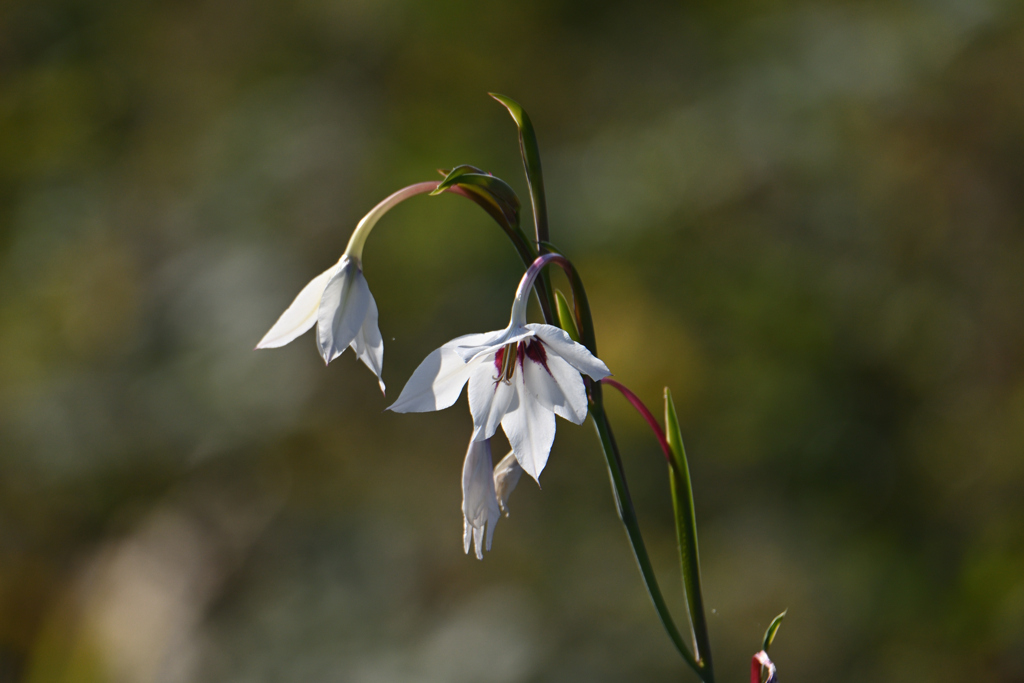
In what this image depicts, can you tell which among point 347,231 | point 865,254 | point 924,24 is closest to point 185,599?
point 347,231

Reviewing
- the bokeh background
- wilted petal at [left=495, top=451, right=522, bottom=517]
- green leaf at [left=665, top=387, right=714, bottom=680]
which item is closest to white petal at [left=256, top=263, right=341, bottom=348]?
wilted petal at [left=495, top=451, right=522, bottom=517]

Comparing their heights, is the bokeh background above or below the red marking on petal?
below

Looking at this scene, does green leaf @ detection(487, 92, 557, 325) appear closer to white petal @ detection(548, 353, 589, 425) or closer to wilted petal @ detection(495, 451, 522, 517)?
white petal @ detection(548, 353, 589, 425)

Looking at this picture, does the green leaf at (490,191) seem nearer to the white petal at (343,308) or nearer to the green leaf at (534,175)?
the green leaf at (534,175)

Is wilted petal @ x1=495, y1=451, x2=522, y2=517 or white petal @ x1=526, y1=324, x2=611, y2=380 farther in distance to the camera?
wilted petal @ x1=495, y1=451, x2=522, y2=517

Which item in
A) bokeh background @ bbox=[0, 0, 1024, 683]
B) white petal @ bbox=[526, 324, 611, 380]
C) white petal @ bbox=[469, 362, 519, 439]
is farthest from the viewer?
bokeh background @ bbox=[0, 0, 1024, 683]

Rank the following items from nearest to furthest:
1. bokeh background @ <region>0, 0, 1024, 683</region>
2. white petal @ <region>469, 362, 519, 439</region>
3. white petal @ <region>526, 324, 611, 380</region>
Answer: white petal @ <region>526, 324, 611, 380</region> < white petal @ <region>469, 362, 519, 439</region> < bokeh background @ <region>0, 0, 1024, 683</region>

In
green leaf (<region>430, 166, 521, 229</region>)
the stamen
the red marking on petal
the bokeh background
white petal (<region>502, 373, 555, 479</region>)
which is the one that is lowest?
the bokeh background
